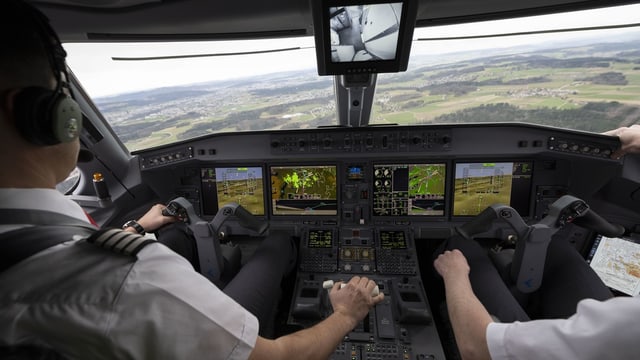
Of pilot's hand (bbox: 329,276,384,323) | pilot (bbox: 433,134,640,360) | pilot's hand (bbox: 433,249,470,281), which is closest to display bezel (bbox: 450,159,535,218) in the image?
pilot (bbox: 433,134,640,360)

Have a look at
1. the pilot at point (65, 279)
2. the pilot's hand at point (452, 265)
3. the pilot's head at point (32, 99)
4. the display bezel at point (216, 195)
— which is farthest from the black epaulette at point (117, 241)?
the display bezel at point (216, 195)

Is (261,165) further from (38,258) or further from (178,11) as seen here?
(38,258)

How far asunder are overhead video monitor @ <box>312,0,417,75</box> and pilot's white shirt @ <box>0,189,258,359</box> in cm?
133

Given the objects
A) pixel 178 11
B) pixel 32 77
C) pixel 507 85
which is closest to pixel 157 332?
pixel 32 77

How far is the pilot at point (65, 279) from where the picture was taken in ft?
1.84

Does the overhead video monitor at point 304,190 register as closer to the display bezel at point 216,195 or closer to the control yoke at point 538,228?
the display bezel at point 216,195

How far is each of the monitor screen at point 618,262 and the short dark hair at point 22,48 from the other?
10.3 ft

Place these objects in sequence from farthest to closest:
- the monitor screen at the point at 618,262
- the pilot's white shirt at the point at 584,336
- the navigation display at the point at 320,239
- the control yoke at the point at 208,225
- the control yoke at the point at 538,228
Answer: the navigation display at the point at 320,239 < the monitor screen at the point at 618,262 < the control yoke at the point at 208,225 < the control yoke at the point at 538,228 < the pilot's white shirt at the point at 584,336

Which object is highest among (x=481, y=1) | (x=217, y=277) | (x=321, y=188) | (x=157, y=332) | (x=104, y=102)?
(x=481, y=1)

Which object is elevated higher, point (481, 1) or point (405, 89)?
point (481, 1)

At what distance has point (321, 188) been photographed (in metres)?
2.65

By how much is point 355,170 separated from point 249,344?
6.50 feet

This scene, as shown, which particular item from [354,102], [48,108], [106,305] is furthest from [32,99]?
[354,102]

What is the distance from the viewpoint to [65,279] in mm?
587
